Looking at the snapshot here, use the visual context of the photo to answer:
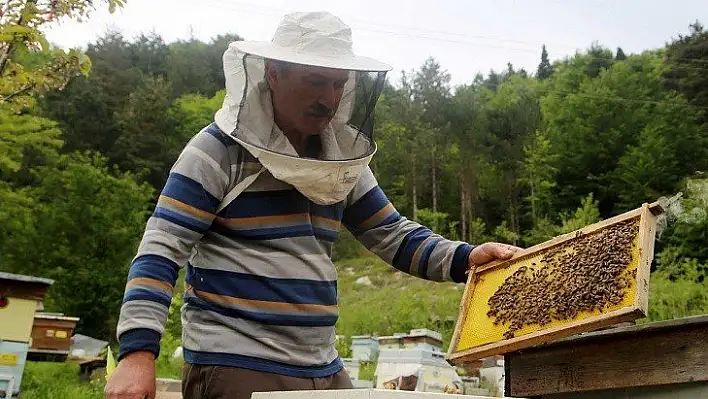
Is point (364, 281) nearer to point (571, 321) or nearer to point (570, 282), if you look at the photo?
point (570, 282)

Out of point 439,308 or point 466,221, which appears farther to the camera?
point 466,221

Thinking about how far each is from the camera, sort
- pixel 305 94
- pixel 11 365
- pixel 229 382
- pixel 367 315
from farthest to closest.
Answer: pixel 367 315, pixel 11 365, pixel 305 94, pixel 229 382

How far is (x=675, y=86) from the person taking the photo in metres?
32.7

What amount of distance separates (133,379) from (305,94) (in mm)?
898

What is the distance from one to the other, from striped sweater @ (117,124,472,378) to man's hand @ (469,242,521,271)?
62 centimetres

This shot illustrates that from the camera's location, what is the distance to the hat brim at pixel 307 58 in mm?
1907

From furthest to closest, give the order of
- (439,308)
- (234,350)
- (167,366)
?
(439,308) < (167,366) < (234,350)

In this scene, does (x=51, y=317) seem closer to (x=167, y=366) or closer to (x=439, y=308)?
(x=167, y=366)

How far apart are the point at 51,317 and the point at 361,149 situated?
32.8 feet

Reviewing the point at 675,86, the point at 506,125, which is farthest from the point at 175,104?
the point at 675,86

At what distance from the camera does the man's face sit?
1990 millimetres

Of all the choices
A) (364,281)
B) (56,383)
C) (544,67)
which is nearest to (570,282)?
(56,383)

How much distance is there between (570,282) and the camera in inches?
95.8

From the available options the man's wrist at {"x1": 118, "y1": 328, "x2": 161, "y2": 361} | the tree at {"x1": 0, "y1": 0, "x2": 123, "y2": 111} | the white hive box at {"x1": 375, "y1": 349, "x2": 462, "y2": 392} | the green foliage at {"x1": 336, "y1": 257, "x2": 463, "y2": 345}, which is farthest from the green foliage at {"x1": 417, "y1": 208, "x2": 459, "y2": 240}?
the man's wrist at {"x1": 118, "y1": 328, "x2": 161, "y2": 361}
